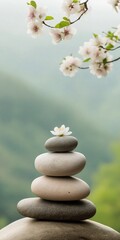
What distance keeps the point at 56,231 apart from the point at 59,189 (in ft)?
0.82

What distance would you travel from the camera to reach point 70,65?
8.91 ft

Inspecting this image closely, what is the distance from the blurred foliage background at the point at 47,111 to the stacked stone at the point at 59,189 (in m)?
1.54

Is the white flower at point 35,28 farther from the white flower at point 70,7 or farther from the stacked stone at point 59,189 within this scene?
the stacked stone at point 59,189

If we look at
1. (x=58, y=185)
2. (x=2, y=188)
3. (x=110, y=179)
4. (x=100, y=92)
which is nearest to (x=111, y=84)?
(x=100, y=92)

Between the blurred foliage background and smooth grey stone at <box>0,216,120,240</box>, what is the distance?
159 cm

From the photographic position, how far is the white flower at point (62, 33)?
266cm

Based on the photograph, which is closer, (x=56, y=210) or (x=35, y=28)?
(x=35, y=28)

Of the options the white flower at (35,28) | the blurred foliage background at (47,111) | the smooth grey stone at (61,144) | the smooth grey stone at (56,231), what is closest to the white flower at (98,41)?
the white flower at (35,28)

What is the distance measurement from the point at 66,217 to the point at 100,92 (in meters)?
1.99

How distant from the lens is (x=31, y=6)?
2531 millimetres

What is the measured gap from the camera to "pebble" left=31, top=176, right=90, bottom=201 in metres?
3.22

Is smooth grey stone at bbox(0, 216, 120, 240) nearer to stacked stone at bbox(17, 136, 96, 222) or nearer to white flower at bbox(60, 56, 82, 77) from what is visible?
stacked stone at bbox(17, 136, 96, 222)

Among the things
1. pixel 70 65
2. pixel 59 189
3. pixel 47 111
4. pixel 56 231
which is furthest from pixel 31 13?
pixel 47 111

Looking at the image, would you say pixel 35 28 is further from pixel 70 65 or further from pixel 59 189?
pixel 59 189
